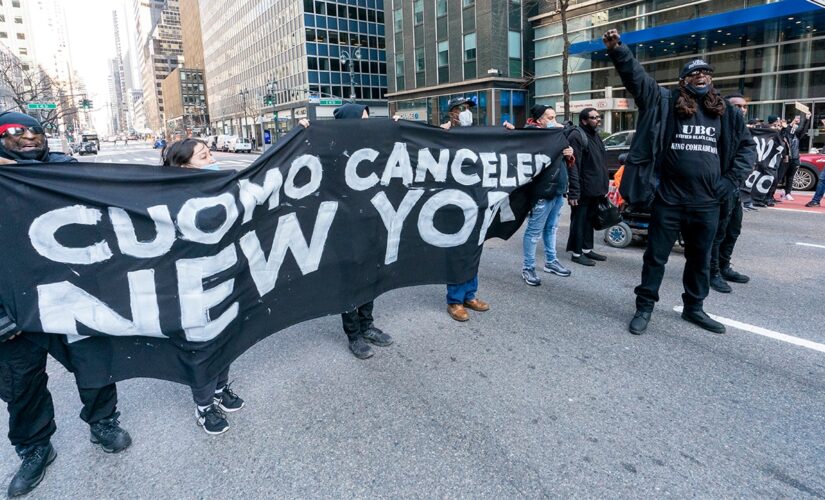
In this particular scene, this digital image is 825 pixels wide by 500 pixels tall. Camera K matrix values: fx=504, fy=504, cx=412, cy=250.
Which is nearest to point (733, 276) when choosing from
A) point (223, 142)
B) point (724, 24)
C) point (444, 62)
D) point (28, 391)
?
point (28, 391)

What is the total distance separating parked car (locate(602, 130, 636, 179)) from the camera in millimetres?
14172

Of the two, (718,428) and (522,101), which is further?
(522,101)

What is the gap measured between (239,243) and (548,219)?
159 inches

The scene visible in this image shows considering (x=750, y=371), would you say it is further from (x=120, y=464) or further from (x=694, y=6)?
(x=694, y=6)

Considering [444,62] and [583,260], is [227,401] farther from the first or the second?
[444,62]

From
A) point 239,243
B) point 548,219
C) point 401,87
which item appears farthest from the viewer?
point 401,87

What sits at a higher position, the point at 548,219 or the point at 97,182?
the point at 97,182

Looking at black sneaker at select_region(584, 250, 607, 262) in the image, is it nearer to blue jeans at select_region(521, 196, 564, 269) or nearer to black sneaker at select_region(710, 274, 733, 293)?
blue jeans at select_region(521, 196, 564, 269)

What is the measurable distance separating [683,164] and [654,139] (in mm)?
313

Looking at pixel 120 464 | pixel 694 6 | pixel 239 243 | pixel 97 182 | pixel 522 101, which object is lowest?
pixel 120 464

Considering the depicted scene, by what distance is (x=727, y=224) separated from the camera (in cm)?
547

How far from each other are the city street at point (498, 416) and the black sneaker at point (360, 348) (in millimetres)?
75

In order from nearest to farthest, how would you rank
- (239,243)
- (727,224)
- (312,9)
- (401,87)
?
1. (239,243)
2. (727,224)
3. (401,87)
4. (312,9)

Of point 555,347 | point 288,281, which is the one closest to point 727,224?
point 555,347
